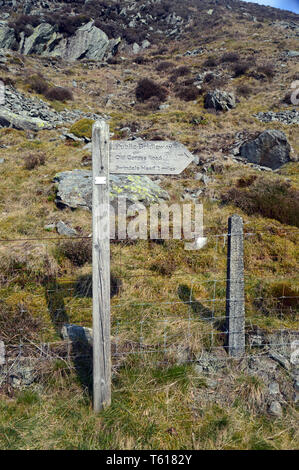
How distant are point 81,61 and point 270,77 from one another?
22.6m

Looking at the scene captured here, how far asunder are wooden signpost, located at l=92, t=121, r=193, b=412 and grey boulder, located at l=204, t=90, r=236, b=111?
18.7 meters

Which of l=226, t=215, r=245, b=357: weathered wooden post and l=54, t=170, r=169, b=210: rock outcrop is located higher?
l=226, t=215, r=245, b=357: weathered wooden post

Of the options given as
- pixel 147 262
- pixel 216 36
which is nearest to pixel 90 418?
pixel 147 262

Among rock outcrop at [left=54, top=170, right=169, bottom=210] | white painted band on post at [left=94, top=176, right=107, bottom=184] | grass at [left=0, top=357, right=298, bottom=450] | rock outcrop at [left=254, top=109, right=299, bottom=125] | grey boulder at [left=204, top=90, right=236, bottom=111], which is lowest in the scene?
rock outcrop at [left=54, top=170, right=169, bottom=210]

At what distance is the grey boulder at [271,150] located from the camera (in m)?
11.8

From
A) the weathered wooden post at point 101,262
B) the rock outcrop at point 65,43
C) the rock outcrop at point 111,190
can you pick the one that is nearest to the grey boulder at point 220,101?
the rock outcrop at point 111,190

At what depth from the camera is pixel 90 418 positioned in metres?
2.48

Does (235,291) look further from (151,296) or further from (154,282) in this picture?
(154,282)

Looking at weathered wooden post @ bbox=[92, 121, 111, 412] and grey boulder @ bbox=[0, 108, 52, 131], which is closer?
weathered wooden post @ bbox=[92, 121, 111, 412]

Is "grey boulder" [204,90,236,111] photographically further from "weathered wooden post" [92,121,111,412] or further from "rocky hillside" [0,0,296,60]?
"rocky hillside" [0,0,296,60]

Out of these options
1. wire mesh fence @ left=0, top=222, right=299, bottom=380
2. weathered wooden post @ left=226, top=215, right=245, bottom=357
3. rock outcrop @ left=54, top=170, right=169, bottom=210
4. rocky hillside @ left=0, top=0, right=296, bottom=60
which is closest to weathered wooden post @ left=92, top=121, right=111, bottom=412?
wire mesh fence @ left=0, top=222, right=299, bottom=380

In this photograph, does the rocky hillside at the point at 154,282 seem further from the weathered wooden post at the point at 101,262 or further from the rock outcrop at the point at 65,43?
the rock outcrop at the point at 65,43

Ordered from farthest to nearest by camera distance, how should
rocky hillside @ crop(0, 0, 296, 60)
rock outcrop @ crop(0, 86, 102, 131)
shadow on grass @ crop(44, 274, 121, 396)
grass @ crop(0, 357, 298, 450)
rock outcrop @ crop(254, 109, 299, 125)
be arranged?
1. rocky hillside @ crop(0, 0, 296, 60)
2. rock outcrop @ crop(254, 109, 299, 125)
3. rock outcrop @ crop(0, 86, 102, 131)
4. shadow on grass @ crop(44, 274, 121, 396)
5. grass @ crop(0, 357, 298, 450)

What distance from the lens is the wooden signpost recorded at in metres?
2.46
